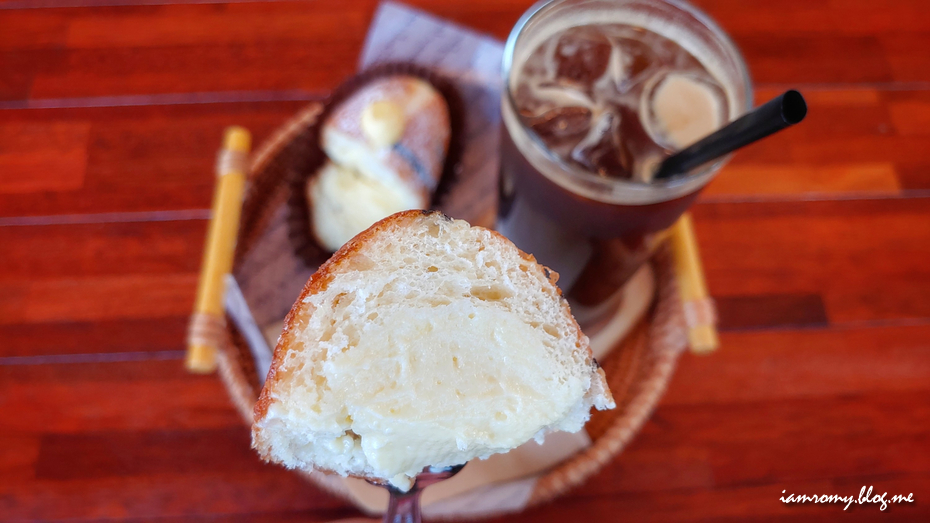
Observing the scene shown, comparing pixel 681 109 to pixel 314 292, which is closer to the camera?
pixel 314 292

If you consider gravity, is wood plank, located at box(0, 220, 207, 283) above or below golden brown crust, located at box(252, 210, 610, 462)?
below

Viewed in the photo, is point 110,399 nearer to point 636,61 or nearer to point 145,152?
point 145,152

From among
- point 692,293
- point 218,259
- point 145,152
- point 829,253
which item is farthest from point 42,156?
point 829,253

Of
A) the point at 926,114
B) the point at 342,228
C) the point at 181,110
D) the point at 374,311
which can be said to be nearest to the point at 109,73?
the point at 181,110

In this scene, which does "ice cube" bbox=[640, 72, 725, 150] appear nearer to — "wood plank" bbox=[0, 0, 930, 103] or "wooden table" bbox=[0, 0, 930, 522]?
"wooden table" bbox=[0, 0, 930, 522]

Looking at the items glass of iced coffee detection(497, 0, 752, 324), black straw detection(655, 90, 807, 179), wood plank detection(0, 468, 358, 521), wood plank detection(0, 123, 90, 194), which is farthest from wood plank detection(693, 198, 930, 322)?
wood plank detection(0, 123, 90, 194)

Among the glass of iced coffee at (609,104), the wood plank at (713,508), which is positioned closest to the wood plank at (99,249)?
the glass of iced coffee at (609,104)

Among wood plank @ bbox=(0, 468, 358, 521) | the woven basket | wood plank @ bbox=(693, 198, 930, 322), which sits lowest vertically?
wood plank @ bbox=(0, 468, 358, 521)
